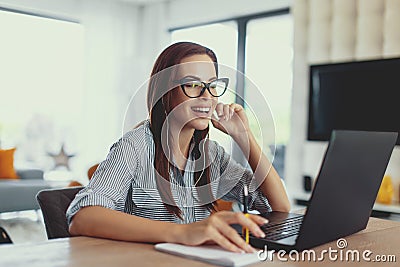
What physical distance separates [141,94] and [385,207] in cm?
286

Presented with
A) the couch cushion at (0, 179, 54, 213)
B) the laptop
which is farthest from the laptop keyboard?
the couch cushion at (0, 179, 54, 213)

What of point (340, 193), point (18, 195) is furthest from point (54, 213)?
point (18, 195)

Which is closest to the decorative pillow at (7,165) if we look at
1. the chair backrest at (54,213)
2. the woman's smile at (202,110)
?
the chair backrest at (54,213)

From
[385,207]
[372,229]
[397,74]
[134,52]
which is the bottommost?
[385,207]

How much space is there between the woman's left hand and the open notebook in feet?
1.41

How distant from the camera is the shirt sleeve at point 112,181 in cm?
115

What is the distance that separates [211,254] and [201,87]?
410mm

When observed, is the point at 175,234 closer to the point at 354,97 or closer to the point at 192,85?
the point at 192,85

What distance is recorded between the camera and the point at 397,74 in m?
3.84

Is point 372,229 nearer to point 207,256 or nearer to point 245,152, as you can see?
point 245,152

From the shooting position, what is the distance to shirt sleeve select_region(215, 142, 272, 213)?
1479 millimetres

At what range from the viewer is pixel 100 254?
3.14 feet

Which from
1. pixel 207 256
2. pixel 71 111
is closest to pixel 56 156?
pixel 71 111

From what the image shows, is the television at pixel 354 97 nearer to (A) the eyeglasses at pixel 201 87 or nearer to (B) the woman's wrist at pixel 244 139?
(B) the woman's wrist at pixel 244 139
